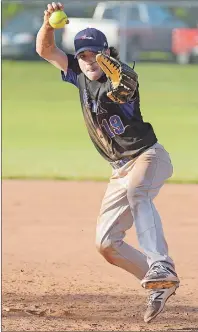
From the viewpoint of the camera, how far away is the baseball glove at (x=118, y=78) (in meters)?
5.42

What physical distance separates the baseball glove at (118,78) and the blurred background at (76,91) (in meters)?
6.24

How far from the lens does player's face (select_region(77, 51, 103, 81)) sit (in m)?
5.69

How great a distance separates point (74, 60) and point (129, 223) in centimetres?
114

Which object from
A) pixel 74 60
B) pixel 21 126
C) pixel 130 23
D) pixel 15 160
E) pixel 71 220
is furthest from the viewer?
pixel 130 23

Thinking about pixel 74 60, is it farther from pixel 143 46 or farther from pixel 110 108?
pixel 143 46

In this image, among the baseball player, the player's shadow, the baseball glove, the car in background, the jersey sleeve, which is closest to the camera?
the baseball glove

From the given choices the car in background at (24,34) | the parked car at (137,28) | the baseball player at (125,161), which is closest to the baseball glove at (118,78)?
the baseball player at (125,161)

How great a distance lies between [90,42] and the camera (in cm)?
570

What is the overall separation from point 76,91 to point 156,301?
1513 cm

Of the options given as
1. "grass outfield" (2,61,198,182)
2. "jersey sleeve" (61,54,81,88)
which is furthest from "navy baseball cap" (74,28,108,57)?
"grass outfield" (2,61,198,182)

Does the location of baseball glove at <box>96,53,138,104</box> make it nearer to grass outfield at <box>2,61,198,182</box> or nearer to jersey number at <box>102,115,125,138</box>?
jersey number at <box>102,115,125,138</box>

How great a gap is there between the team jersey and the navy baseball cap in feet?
0.65

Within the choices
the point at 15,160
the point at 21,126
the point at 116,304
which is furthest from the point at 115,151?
the point at 21,126

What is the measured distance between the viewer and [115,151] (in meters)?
5.75
